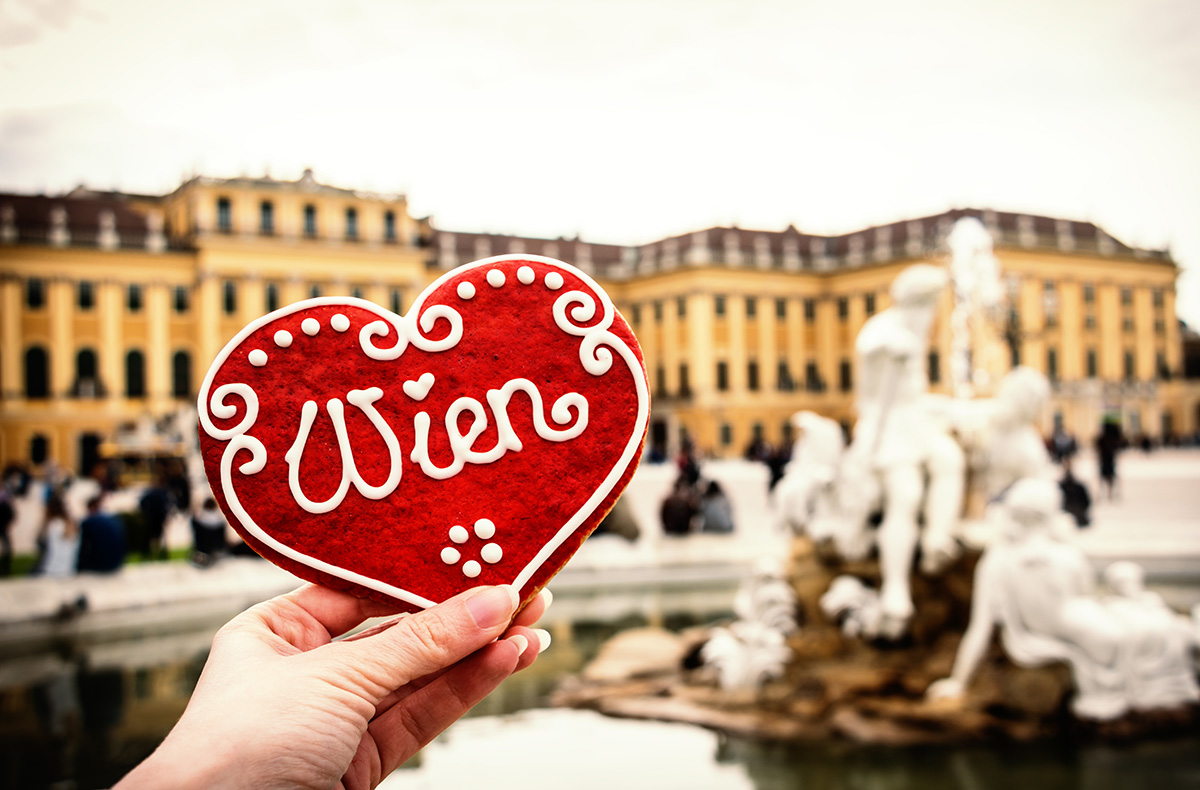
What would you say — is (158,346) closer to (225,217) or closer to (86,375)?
(86,375)

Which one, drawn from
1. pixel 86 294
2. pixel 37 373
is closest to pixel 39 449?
pixel 37 373

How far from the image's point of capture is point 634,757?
5.75 metres

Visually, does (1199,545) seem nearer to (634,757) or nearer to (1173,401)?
(634,757)

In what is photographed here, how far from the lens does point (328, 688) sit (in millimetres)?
1815

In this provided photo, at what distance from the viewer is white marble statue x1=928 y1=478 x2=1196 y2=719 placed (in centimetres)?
518

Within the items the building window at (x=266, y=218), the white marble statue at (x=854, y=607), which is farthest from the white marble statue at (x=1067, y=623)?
the building window at (x=266, y=218)

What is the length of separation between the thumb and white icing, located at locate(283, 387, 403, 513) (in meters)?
0.30

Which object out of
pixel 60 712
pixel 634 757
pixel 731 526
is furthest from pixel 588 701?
pixel 731 526

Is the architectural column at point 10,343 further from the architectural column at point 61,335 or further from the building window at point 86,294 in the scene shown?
the building window at point 86,294

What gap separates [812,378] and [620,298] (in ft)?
33.9

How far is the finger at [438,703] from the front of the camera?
2068mm

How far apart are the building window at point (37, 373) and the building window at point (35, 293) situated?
5.66 ft

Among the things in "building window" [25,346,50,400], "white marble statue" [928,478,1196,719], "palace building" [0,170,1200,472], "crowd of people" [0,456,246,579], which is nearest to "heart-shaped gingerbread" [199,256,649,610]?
"white marble statue" [928,478,1196,719]

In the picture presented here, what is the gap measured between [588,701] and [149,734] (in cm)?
261
